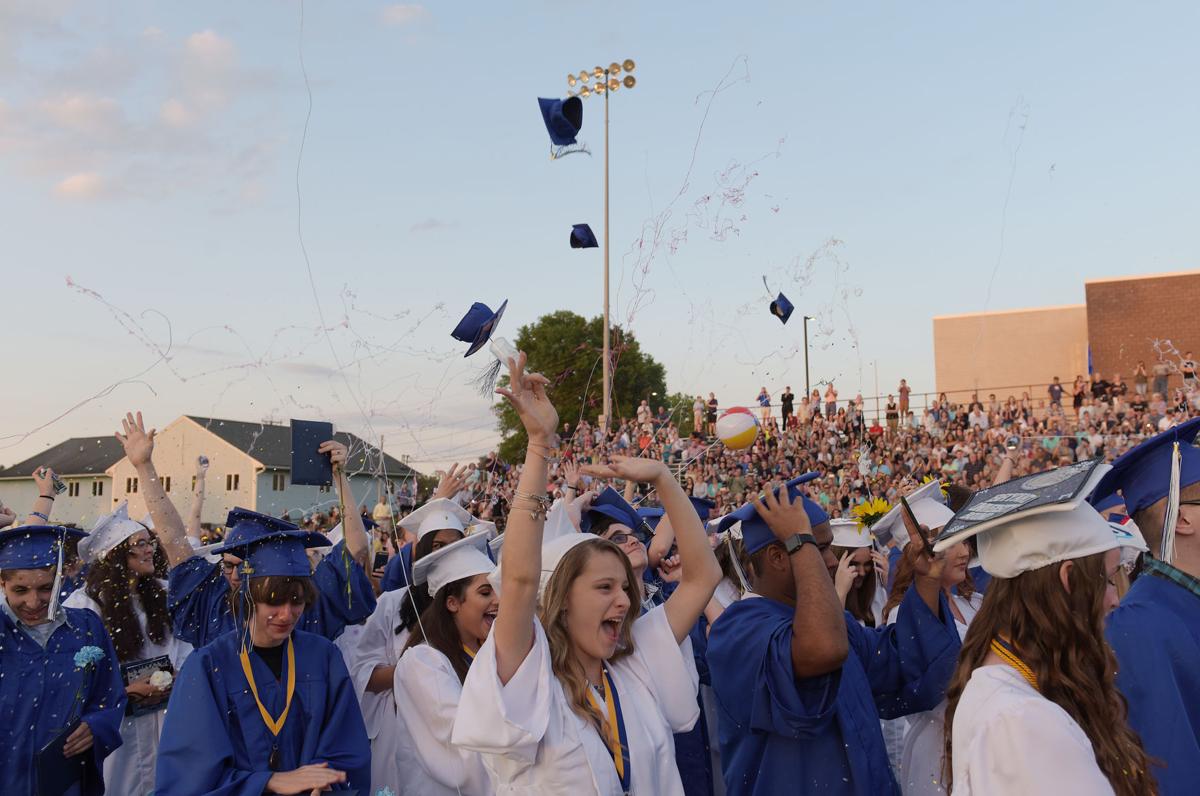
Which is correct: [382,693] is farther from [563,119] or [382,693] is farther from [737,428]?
[563,119]

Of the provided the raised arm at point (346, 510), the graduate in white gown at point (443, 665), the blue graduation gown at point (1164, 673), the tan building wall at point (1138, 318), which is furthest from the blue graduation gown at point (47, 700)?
the tan building wall at point (1138, 318)

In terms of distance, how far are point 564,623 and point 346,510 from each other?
2.29m

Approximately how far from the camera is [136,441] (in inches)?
198

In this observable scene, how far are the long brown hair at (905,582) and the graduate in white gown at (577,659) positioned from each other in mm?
1057

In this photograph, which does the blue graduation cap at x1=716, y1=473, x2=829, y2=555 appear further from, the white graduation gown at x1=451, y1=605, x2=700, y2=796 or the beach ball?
the beach ball

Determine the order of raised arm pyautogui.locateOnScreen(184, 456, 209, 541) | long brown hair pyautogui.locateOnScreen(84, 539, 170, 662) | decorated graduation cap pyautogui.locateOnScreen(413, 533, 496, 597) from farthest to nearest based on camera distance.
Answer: raised arm pyautogui.locateOnScreen(184, 456, 209, 541), long brown hair pyautogui.locateOnScreen(84, 539, 170, 662), decorated graduation cap pyautogui.locateOnScreen(413, 533, 496, 597)

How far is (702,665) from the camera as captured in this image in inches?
194

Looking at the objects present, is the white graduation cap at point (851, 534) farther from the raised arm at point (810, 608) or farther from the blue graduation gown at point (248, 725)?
the blue graduation gown at point (248, 725)

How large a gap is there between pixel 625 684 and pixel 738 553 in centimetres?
163

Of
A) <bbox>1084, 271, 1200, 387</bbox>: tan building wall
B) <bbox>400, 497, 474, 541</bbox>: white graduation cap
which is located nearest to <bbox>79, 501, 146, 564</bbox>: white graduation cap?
<bbox>400, 497, 474, 541</bbox>: white graduation cap

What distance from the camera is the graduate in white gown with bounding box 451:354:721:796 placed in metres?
2.83

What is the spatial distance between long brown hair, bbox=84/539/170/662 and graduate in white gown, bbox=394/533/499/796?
2073mm

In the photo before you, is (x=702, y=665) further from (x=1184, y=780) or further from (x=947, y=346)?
(x=947, y=346)

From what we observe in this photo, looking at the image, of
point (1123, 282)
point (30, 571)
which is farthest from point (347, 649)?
point (1123, 282)
